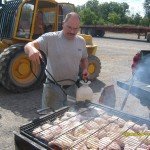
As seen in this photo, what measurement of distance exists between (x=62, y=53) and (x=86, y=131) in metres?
1.51

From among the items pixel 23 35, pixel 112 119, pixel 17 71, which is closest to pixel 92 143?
pixel 112 119

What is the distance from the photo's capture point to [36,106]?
6.50 meters

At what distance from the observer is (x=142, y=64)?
5.72 metres

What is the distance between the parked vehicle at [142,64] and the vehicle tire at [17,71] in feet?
7.99

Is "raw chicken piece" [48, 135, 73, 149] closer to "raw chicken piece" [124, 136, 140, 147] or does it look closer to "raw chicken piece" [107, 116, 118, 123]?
"raw chicken piece" [124, 136, 140, 147]

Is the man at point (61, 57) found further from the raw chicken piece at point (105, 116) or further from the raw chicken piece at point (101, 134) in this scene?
the raw chicken piece at point (101, 134)

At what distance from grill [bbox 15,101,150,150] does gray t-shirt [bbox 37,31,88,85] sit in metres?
0.89

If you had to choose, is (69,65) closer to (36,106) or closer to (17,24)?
(36,106)

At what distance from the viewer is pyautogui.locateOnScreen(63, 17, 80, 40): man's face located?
3.92 metres

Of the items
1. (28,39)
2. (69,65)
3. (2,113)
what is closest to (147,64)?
(69,65)

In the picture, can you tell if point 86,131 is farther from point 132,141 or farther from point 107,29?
point 107,29

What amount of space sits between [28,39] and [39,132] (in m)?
5.32

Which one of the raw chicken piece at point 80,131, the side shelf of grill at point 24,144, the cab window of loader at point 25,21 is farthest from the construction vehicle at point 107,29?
the side shelf of grill at point 24,144

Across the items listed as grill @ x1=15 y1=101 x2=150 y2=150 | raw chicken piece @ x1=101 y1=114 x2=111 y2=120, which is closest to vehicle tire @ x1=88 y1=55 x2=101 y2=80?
grill @ x1=15 y1=101 x2=150 y2=150
